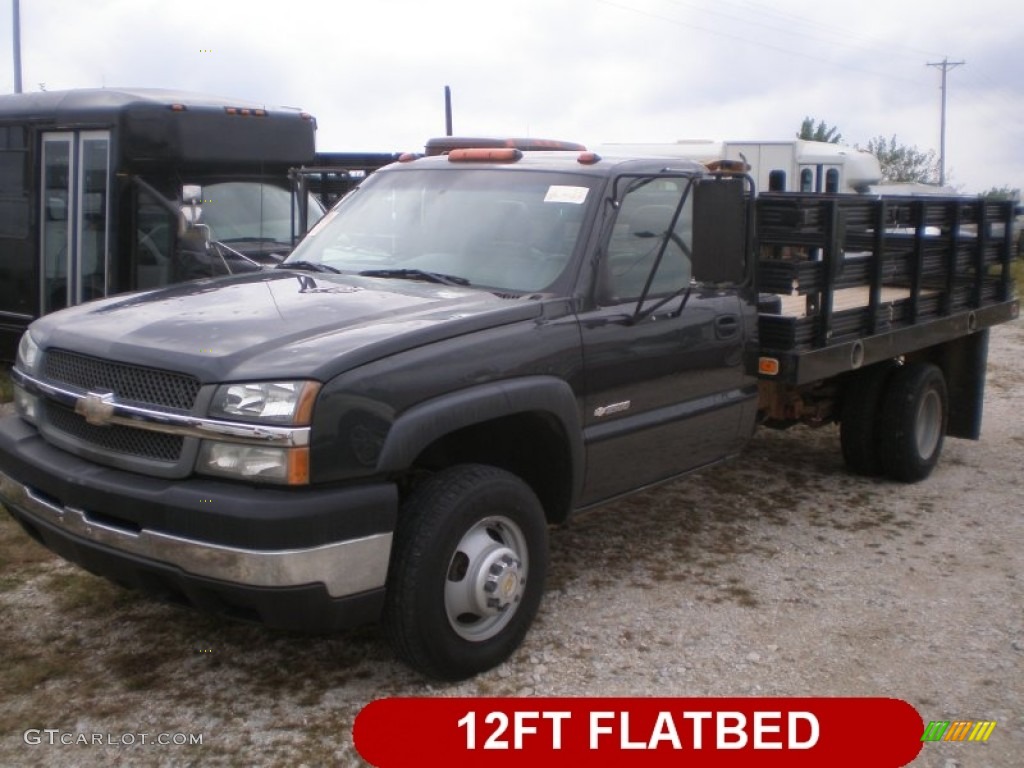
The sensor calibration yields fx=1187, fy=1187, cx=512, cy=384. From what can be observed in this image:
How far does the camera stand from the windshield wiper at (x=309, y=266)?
17.9 ft

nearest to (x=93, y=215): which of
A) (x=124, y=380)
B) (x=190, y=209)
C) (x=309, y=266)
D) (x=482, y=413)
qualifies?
(x=190, y=209)

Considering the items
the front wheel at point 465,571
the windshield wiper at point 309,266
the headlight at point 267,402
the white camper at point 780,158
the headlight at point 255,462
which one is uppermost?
the white camper at point 780,158

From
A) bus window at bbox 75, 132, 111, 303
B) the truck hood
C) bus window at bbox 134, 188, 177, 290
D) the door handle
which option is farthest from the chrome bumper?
bus window at bbox 75, 132, 111, 303

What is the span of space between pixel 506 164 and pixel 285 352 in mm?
1970

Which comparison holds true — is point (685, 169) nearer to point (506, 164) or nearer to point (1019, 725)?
point (506, 164)

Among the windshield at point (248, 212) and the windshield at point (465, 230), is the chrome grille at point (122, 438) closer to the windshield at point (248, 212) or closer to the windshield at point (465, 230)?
the windshield at point (465, 230)

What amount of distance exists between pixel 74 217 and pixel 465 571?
21.5 feet

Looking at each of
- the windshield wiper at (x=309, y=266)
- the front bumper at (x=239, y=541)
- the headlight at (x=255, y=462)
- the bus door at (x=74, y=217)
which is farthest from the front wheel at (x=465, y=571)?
the bus door at (x=74, y=217)

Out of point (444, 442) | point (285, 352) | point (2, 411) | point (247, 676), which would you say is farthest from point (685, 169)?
point (2, 411)

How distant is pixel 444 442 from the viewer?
457 centimetres

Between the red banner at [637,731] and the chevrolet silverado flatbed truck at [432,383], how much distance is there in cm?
24

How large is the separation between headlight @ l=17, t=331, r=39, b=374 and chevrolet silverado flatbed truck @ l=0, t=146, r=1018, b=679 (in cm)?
2

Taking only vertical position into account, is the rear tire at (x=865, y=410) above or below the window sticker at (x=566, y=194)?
below

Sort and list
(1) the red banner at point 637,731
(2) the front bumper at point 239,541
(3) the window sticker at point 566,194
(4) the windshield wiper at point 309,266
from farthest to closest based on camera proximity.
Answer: (4) the windshield wiper at point 309,266 → (3) the window sticker at point 566,194 → (1) the red banner at point 637,731 → (2) the front bumper at point 239,541
